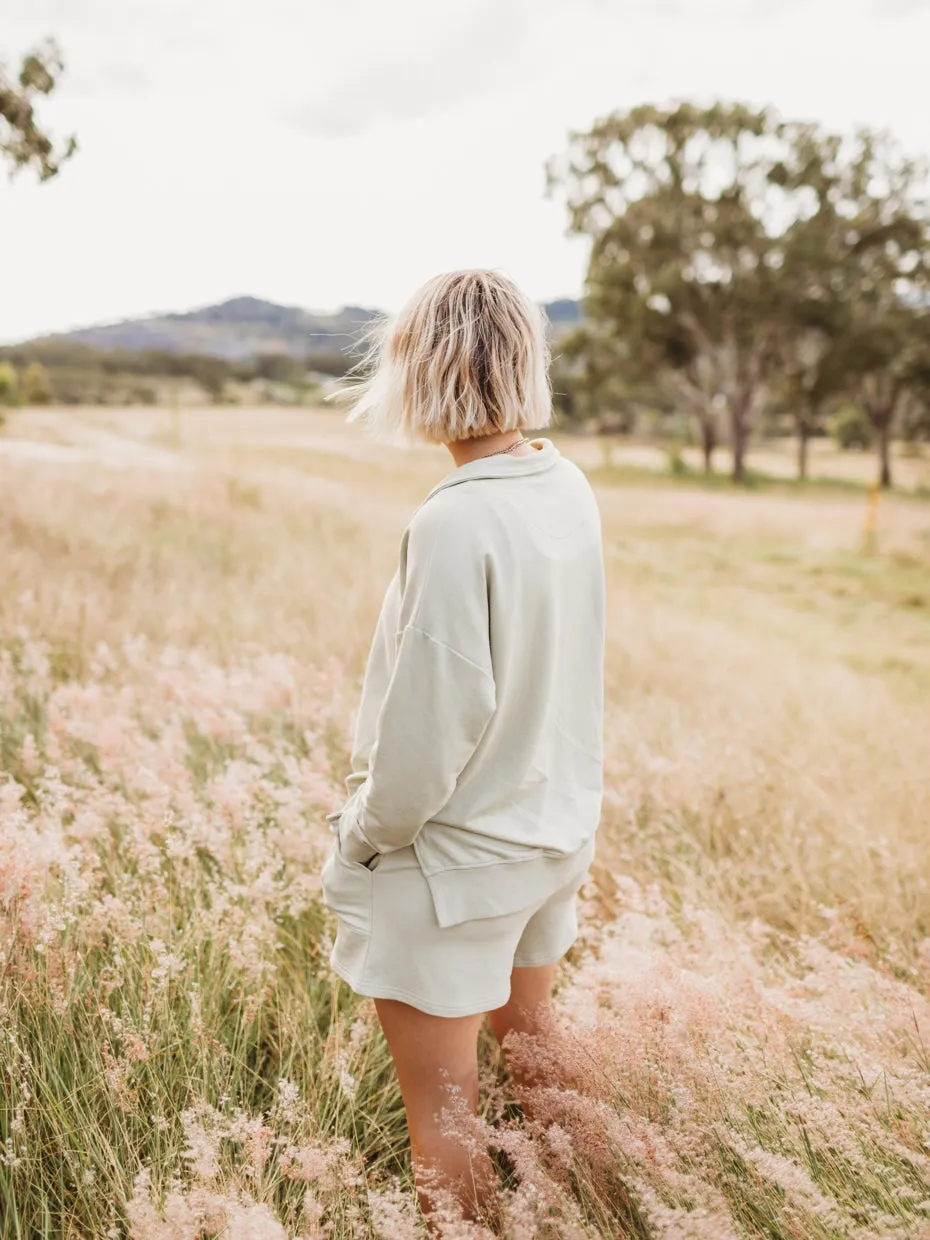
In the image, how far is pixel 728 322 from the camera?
105 feet

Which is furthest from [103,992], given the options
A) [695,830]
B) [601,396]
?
[601,396]

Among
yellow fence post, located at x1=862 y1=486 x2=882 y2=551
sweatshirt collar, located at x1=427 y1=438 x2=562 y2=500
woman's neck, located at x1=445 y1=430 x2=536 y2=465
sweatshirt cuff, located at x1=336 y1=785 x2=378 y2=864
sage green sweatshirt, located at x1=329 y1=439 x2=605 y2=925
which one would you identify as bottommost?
yellow fence post, located at x1=862 y1=486 x2=882 y2=551

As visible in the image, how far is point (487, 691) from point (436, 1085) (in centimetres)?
91

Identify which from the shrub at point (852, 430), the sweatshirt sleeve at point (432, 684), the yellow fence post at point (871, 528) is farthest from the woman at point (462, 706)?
the shrub at point (852, 430)

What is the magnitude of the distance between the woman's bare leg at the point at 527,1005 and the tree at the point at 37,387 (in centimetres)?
7667

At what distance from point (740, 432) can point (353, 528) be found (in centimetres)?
2685

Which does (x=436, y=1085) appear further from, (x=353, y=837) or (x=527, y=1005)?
(x=353, y=837)

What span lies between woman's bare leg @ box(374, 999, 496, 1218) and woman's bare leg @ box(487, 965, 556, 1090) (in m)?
0.32

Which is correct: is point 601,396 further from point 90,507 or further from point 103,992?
point 103,992

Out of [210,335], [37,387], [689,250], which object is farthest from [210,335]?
[689,250]

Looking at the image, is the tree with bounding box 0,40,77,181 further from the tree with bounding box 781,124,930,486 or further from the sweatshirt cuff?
the tree with bounding box 781,124,930,486

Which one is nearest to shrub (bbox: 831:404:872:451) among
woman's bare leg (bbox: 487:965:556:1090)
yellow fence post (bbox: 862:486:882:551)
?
yellow fence post (bbox: 862:486:882:551)

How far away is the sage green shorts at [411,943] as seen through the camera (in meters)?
1.79

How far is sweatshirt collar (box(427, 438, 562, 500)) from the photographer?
171 centimetres
